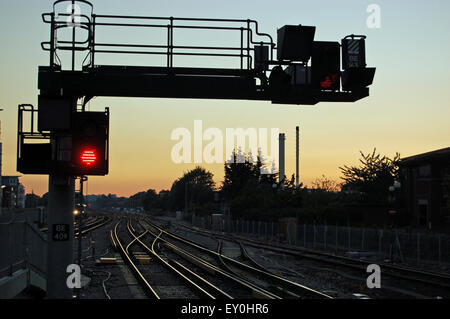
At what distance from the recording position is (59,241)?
11.0 metres

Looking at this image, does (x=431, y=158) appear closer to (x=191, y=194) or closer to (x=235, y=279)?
(x=235, y=279)

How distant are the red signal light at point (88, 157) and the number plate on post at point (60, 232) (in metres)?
2.51

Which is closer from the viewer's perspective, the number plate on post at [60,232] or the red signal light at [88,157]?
the red signal light at [88,157]

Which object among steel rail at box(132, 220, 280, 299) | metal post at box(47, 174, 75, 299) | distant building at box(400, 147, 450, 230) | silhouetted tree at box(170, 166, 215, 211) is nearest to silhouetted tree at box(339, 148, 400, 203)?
distant building at box(400, 147, 450, 230)

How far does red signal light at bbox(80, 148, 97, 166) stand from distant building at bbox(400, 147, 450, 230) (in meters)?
38.8

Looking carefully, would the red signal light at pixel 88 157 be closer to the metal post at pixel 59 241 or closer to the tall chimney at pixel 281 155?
the metal post at pixel 59 241

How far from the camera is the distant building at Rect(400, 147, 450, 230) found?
1796 inches

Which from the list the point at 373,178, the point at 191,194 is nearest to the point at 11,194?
the point at 373,178

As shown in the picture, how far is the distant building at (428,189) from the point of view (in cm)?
4561

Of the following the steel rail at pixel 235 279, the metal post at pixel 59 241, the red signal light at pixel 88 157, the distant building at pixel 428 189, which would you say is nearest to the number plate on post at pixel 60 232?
the metal post at pixel 59 241

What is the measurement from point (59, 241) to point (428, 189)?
42077mm
